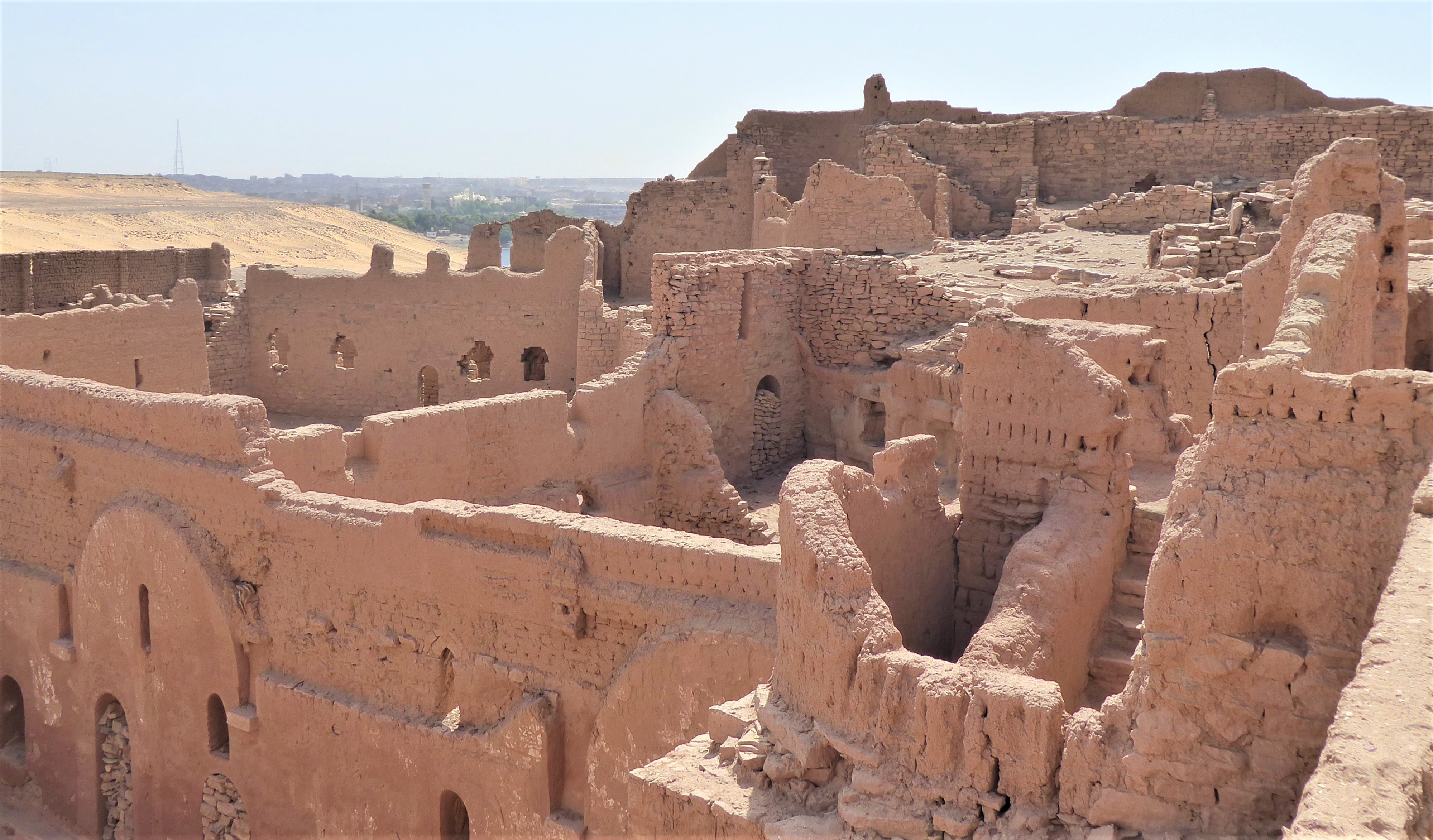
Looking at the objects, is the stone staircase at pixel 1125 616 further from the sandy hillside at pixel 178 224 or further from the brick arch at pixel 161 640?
the sandy hillside at pixel 178 224

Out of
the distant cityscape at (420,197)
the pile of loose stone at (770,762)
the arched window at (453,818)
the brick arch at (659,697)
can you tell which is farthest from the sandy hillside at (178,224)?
the pile of loose stone at (770,762)

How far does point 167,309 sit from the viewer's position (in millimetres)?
18188

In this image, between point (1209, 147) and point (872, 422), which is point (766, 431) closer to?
point (872, 422)

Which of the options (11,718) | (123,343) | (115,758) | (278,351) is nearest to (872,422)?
(115,758)

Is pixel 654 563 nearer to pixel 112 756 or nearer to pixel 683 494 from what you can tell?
pixel 683 494

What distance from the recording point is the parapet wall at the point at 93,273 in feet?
67.0

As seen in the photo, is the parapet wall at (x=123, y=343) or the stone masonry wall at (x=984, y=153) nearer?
the parapet wall at (x=123, y=343)

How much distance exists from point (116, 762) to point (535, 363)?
10.2 m

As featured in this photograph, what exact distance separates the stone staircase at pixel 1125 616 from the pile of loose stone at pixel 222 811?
6.61 m

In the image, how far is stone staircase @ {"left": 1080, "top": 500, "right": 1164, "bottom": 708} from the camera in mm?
8117

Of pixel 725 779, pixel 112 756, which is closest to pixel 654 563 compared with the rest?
pixel 725 779

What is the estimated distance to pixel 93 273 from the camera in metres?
21.9

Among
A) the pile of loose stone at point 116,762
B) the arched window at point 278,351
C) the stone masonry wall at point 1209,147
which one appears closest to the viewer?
the pile of loose stone at point 116,762

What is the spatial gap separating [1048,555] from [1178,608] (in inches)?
107
